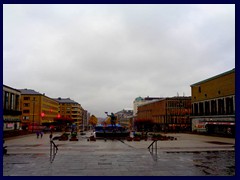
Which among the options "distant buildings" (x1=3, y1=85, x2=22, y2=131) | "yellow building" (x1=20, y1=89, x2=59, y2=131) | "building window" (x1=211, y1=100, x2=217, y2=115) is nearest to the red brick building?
"building window" (x1=211, y1=100, x2=217, y2=115)

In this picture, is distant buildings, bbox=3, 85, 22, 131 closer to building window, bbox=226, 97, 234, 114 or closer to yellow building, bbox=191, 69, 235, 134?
yellow building, bbox=191, 69, 235, 134

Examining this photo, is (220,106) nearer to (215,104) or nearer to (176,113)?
(215,104)

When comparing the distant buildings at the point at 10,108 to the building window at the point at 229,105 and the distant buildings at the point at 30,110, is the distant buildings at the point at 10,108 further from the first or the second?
the building window at the point at 229,105

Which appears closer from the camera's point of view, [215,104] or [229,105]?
[229,105]

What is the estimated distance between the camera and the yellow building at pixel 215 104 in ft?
201

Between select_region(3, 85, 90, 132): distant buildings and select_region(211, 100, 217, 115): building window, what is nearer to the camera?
select_region(211, 100, 217, 115): building window

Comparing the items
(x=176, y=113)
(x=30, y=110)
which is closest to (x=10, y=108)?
(x=30, y=110)

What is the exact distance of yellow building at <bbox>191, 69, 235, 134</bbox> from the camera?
201ft

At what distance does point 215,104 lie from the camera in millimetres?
69875

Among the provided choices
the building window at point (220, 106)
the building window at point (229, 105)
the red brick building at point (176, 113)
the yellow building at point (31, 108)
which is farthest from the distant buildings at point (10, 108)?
the red brick building at point (176, 113)

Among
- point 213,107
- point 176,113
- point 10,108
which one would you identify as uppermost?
point 213,107
